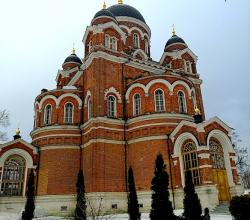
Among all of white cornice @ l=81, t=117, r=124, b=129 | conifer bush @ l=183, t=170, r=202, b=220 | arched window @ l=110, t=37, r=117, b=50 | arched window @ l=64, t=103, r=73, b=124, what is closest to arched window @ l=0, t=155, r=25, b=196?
arched window @ l=64, t=103, r=73, b=124

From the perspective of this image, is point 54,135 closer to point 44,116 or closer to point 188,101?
point 44,116

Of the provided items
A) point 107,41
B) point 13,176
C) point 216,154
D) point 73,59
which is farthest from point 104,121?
point 73,59

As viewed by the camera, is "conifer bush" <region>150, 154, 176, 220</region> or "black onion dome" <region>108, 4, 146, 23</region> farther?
"black onion dome" <region>108, 4, 146, 23</region>

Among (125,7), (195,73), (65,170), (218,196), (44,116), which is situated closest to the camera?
(218,196)

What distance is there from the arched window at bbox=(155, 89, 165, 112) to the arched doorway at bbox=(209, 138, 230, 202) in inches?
178

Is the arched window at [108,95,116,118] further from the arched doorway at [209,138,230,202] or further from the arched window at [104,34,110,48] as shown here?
the arched doorway at [209,138,230,202]

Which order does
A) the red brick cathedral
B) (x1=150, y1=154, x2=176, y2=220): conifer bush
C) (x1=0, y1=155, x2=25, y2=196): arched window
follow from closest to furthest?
1. (x1=150, y1=154, x2=176, y2=220): conifer bush
2. the red brick cathedral
3. (x1=0, y1=155, x2=25, y2=196): arched window

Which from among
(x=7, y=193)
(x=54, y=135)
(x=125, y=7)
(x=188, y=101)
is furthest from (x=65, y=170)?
(x=125, y=7)

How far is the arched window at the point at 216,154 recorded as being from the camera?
20.0 metres

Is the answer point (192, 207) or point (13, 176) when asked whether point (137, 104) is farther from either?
point (192, 207)

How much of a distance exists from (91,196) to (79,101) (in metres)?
8.34

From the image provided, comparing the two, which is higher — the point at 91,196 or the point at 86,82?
the point at 86,82

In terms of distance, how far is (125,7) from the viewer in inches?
1291

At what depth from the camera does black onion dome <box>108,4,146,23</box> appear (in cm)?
3200
